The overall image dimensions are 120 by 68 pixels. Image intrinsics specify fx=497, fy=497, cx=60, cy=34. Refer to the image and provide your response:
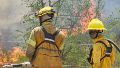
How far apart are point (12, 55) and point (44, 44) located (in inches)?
368

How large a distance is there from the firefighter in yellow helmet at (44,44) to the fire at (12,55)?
8222mm

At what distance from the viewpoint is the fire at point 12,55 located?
1586cm

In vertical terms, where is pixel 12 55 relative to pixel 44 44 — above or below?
below

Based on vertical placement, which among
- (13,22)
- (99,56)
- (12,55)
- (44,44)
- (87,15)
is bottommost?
(13,22)

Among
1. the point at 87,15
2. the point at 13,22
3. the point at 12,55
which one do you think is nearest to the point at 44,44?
the point at 12,55

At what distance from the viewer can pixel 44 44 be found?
24.2 ft

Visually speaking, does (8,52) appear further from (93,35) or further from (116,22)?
(93,35)

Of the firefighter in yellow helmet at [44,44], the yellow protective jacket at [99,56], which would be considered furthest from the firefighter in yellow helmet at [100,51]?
the firefighter in yellow helmet at [44,44]

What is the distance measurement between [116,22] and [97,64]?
406 inches

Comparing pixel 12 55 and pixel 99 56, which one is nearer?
pixel 99 56

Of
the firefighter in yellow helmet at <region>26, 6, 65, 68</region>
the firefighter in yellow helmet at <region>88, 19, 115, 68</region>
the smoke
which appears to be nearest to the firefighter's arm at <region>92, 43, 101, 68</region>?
the firefighter in yellow helmet at <region>88, 19, 115, 68</region>

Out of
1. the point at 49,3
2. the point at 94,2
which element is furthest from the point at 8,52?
the point at 94,2

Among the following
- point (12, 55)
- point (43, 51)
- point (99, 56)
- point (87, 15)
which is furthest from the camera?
point (87, 15)

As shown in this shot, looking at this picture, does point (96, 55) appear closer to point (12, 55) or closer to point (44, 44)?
point (44, 44)
